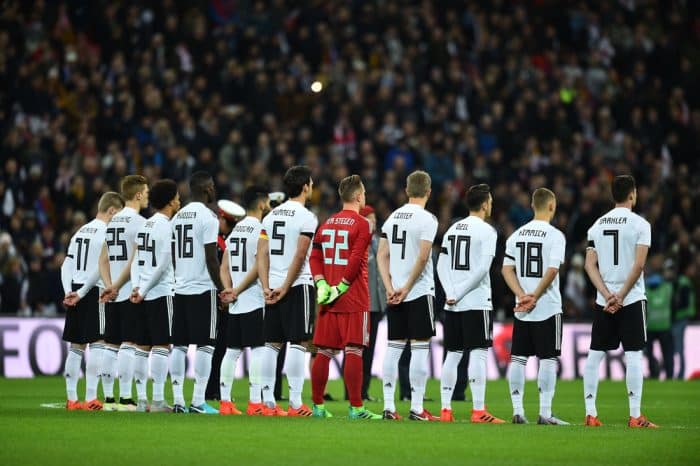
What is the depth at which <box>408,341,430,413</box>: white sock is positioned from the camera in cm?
1467

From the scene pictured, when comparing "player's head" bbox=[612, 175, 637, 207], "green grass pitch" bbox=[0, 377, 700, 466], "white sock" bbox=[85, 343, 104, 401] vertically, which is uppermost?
"player's head" bbox=[612, 175, 637, 207]

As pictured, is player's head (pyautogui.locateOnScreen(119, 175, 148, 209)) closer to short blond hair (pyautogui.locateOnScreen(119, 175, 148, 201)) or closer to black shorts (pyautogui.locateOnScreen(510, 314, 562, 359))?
short blond hair (pyautogui.locateOnScreen(119, 175, 148, 201))

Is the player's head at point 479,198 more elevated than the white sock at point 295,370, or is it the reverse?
the player's head at point 479,198

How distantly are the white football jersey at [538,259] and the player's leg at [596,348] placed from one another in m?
0.46

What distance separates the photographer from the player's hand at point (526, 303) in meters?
14.6

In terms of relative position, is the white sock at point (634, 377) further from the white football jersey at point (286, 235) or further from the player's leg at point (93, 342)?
the player's leg at point (93, 342)

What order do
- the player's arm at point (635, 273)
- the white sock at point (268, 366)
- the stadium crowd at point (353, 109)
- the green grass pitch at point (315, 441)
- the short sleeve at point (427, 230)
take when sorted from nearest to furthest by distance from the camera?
the green grass pitch at point (315, 441) → the player's arm at point (635, 273) → the short sleeve at point (427, 230) → the white sock at point (268, 366) → the stadium crowd at point (353, 109)

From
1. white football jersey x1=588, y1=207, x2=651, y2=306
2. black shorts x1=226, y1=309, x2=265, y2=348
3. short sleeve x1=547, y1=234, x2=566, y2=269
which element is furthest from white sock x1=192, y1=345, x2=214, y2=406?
white football jersey x1=588, y1=207, x2=651, y2=306

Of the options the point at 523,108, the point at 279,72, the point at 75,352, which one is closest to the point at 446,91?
the point at 523,108

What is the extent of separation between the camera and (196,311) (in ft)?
50.4

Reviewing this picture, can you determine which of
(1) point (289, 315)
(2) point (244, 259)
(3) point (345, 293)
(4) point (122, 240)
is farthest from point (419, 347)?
(4) point (122, 240)

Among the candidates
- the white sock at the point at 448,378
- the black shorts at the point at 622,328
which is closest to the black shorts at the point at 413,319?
the white sock at the point at 448,378

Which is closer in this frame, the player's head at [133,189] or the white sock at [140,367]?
the white sock at [140,367]

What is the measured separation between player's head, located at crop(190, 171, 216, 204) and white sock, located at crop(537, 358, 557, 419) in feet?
14.0
